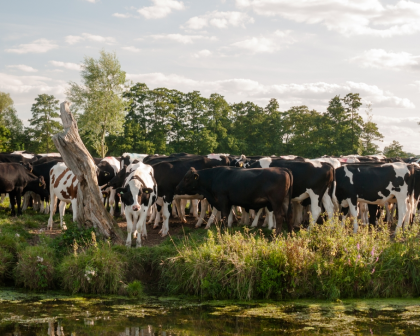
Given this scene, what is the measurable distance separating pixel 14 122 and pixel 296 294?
7413cm

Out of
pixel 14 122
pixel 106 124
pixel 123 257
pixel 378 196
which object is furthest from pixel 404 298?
pixel 14 122

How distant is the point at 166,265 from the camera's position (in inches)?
484

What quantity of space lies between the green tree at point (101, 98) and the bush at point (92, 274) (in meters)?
47.0

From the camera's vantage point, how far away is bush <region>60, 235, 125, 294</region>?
38.1ft

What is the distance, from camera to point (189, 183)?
16.6 meters

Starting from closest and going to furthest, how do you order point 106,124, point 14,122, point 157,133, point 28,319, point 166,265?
1. point 28,319
2. point 166,265
3. point 106,124
4. point 157,133
5. point 14,122

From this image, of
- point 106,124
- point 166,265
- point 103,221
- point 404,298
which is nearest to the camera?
point 404,298

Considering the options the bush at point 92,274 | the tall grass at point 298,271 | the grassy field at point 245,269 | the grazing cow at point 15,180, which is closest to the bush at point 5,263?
the grassy field at point 245,269

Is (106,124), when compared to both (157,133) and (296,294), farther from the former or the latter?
(296,294)

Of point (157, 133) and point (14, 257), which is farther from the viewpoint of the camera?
point (157, 133)

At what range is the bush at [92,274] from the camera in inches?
457

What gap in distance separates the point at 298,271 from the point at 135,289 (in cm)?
377

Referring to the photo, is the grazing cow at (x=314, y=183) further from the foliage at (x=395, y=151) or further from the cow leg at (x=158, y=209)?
the foliage at (x=395, y=151)

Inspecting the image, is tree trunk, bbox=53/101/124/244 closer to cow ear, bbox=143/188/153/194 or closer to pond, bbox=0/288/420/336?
cow ear, bbox=143/188/153/194
